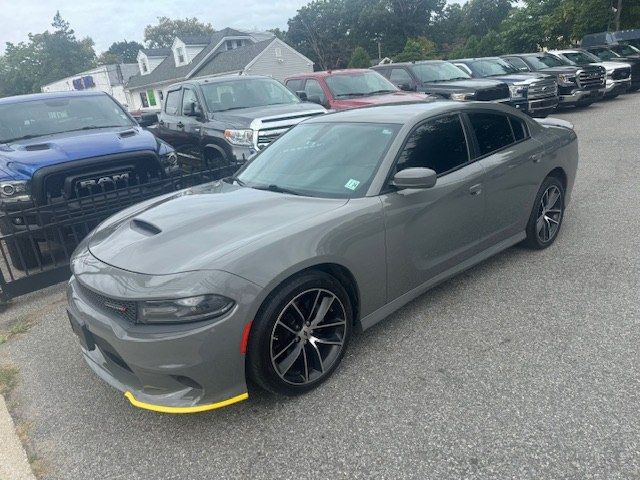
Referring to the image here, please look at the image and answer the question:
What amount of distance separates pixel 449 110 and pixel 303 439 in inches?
106

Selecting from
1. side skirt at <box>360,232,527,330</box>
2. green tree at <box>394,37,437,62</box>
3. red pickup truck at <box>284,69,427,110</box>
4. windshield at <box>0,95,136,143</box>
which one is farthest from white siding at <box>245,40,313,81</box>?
side skirt at <box>360,232,527,330</box>

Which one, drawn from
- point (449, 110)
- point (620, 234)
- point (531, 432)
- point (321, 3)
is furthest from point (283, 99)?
point (321, 3)

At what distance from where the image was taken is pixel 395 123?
3.60 metres

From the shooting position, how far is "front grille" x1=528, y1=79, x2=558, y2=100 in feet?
42.0

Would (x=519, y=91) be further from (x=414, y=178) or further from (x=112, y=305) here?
(x=112, y=305)

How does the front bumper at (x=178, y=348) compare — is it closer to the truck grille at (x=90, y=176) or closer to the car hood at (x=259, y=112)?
the truck grille at (x=90, y=176)

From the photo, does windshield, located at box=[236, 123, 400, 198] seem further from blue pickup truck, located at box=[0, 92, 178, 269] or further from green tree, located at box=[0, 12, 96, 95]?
green tree, located at box=[0, 12, 96, 95]

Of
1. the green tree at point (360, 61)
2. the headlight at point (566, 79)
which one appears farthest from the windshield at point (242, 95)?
the green tree at point (360, 61)

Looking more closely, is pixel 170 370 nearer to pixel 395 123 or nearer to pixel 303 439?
pixel 303 439

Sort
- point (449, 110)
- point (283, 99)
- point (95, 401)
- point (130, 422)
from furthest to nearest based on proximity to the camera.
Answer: point (283, 99), point (449, 110), point (95, 401), point (130, 422)

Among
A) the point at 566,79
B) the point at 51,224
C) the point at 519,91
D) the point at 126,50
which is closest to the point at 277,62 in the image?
the point at 566,79

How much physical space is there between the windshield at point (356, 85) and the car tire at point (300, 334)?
7.76m

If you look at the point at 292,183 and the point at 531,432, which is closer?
the point at 531,432

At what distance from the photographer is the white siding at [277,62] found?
3441 centimetres
